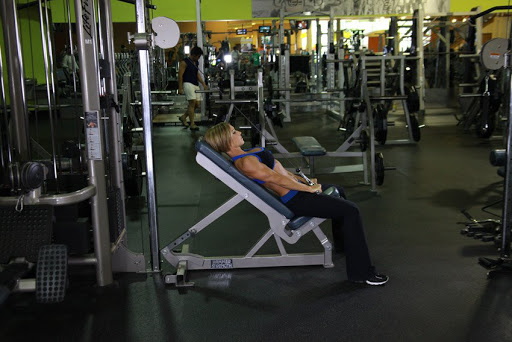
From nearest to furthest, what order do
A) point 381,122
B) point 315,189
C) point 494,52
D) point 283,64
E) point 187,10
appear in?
point 315,189, point 494,52, point 381,122, point 283,64, point 187,10

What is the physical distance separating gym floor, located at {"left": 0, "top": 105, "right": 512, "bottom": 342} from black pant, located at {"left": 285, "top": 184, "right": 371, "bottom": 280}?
0.40 ft

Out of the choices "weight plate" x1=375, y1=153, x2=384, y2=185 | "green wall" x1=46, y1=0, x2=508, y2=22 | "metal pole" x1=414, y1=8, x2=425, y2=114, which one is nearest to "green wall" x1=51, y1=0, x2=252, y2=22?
"green wall" x1=46, y1=0, x2=508, y2=22

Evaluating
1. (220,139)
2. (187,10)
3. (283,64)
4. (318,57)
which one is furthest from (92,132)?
(187,10)

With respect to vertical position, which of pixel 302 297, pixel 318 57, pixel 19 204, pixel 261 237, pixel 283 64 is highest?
pixel 318 57

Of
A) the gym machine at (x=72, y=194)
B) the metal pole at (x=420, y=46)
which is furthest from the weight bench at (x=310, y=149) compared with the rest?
the metal pole at (x=420, y=46)

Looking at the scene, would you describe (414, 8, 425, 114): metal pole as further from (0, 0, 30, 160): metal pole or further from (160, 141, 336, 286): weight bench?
(0, 0, 30, 160): metal pole

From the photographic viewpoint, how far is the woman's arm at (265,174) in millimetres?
3055

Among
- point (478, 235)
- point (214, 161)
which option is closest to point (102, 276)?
point (214, 161)

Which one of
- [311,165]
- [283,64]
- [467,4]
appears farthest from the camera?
[467,4]

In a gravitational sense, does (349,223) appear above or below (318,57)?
below

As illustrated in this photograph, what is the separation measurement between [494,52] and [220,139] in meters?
2.03

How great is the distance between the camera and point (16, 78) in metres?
3.34

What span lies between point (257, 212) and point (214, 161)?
5.49ft

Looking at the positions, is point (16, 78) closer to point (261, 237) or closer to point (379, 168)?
point (261, 237)
